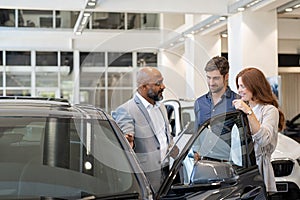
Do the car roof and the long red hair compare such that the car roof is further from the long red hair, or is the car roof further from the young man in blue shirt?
the long red hair

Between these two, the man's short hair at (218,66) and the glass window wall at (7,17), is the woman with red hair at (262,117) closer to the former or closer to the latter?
the man's short hair at (218,66)

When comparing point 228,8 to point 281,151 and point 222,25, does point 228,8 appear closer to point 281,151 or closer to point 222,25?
point 222,25

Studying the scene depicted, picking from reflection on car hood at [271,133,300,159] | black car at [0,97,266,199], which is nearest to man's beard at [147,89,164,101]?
black car at [0,97,266,199]

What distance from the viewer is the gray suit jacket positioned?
3.21 m

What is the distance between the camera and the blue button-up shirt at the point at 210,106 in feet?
10.8

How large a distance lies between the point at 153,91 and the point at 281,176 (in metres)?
2.10

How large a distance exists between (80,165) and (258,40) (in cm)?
757

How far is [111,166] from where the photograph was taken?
7.52 ft

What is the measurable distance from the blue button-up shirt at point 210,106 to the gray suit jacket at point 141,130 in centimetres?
33

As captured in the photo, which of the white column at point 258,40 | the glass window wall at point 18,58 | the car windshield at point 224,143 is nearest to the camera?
the car windshield at point 224,143

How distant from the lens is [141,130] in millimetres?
3268

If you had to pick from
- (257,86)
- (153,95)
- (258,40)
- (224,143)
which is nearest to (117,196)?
(224,143)

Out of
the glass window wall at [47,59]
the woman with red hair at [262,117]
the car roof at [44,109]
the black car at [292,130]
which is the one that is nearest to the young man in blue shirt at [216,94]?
the woman with red hair at [262,117]

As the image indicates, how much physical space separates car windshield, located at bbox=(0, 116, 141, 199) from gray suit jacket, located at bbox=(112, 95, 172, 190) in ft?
2.55
